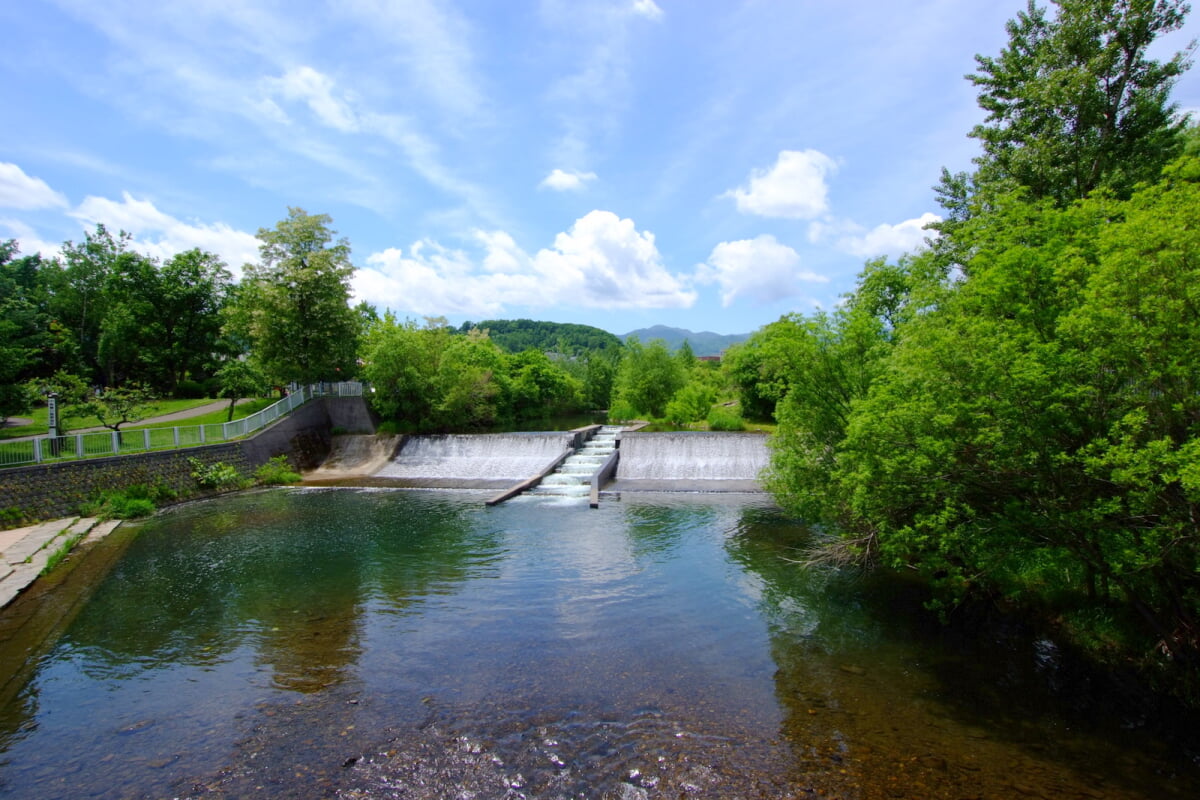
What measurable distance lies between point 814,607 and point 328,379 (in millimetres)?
29728

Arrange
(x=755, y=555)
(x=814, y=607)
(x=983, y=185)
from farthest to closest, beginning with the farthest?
(x=983, y=185) → (x=755, y=555) → (x=814, y=607)

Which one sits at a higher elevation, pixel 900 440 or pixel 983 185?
pixel 983 185

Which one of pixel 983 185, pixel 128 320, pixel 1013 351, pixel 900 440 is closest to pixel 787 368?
pixel 900 440

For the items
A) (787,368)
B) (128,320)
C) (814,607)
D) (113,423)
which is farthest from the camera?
(128,320)

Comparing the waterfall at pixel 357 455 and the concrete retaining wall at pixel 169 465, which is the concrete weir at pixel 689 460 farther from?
the concrete retaining wall at pixel 169 465

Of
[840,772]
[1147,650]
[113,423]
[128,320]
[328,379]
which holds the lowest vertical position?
[840,772]

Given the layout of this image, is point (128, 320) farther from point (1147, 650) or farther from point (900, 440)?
point (1147, 650)

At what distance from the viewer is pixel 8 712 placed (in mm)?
7215

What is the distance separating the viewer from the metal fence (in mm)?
16828

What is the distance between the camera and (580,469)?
80.6 ft

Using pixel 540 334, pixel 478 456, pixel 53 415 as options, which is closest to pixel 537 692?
pixel 53 415

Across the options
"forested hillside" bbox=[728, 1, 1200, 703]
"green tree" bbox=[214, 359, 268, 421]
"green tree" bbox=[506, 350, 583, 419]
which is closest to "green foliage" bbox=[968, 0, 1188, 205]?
"forested hillside" bbox=[728, 1, 1200, 703]

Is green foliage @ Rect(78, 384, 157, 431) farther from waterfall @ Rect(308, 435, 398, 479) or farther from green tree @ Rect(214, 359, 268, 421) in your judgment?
waterfall @ Rect(308, 435, 398, 479)

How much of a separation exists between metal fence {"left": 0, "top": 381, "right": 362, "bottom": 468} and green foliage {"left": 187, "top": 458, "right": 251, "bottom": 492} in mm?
1026
